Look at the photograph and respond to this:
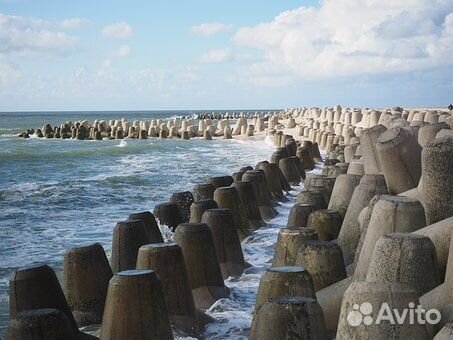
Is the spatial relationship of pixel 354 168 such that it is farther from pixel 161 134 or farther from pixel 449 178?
pixel 161 134

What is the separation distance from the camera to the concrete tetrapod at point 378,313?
10.8ft

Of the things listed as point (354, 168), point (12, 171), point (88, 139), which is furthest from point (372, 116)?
point (88, 139)

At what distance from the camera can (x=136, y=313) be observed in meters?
4.31

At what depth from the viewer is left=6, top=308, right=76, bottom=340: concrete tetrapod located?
4156 mm

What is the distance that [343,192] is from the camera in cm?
736

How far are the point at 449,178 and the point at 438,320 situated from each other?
187cm

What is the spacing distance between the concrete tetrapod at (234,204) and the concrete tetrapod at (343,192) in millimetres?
1812

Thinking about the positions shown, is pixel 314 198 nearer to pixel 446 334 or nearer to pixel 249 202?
pixel 249 202

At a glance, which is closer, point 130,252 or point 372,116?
point 130,252

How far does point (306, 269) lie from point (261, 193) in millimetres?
5929

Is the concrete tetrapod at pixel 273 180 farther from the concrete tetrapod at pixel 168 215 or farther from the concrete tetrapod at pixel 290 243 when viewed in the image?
the concrete tetrapod at pixel 290 243

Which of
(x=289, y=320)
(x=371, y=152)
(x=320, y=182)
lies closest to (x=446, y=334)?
(x=289, y=320)

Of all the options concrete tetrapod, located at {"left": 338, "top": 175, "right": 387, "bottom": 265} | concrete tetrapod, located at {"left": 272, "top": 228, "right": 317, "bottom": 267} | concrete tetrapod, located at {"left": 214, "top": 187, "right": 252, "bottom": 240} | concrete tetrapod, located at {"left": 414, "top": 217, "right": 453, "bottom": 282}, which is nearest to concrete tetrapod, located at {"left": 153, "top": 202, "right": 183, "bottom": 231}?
concrete tetrapod, located at {"left": 214, "top": 187, "right": 252, "bottom": 240}
